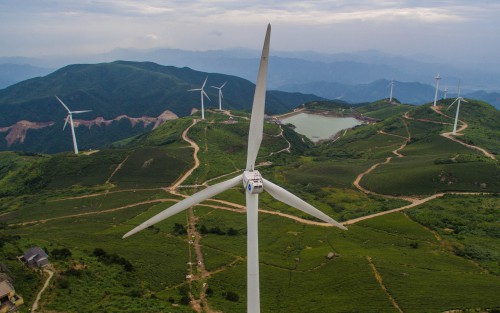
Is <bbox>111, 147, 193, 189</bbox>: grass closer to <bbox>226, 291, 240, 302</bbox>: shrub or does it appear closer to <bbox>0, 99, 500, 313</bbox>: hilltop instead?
<bbox>0, 99, 500, 313</bbox>: hilltop

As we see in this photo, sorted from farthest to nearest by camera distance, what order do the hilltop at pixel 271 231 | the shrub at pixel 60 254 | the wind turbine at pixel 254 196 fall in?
the shrub at pixel 60 254
the hilltop at pixel 271 231
the wind turbine at pixel 254 196

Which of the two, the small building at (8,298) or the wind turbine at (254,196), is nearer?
the wind turbine at (254,196)

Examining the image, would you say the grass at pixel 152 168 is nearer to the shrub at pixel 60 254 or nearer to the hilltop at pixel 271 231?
the hilltop at pixel 271 231

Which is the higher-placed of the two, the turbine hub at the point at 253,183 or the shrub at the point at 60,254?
the turbine hub at the point at 253,183

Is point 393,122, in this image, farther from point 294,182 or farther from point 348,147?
point 294,182

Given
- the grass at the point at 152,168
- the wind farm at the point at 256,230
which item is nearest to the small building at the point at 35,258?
the wind farm at the point at 256,230

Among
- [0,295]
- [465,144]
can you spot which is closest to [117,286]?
[0,295]
